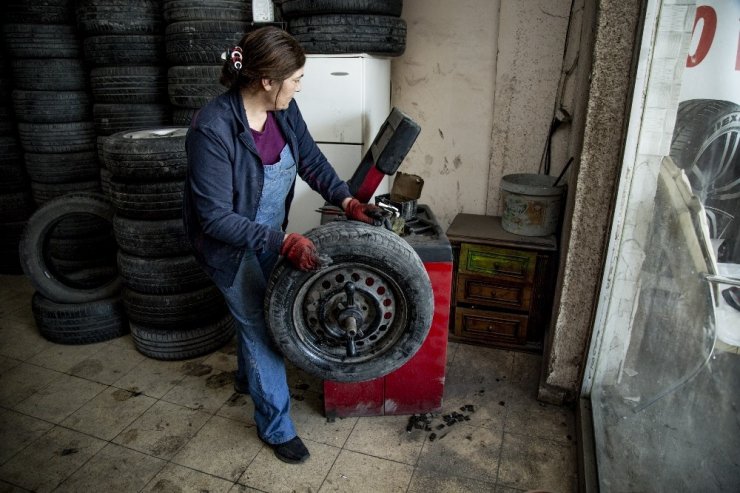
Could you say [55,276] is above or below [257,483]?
above

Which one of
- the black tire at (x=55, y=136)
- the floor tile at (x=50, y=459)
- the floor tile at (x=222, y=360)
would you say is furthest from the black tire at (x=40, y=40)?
the floor tile at (x=50, y=459)

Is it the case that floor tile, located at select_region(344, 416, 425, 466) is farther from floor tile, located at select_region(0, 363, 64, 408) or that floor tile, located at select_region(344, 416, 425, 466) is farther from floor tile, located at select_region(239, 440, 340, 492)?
floor tile, located at select_region(0, 363, 64, 408)

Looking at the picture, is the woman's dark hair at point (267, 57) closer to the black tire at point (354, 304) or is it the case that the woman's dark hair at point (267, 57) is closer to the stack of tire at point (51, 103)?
the black tire at point (354, 304)

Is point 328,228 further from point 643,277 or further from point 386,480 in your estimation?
point 643,277

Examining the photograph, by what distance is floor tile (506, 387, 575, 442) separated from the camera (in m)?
2.41

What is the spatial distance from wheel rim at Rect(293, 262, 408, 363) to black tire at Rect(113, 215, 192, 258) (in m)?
1.25

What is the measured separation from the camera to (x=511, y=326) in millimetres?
3066

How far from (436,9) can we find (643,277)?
A: 81.9 inches

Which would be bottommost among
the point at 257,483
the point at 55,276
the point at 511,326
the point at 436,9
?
the point at 257,483

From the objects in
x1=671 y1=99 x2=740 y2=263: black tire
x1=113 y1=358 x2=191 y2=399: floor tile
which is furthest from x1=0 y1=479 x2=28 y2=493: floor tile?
x1=671 y1=99 x2=740 y2=263: black tire

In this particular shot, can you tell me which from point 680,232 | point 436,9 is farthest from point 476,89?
point 680,232

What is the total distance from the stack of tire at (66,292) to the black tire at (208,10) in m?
1.21

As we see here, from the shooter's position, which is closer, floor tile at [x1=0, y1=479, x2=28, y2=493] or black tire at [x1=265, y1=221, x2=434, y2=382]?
black tire at [x1=265, y1=221, x2=434, y2=382]

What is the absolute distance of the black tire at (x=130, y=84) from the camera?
3.33 meters
